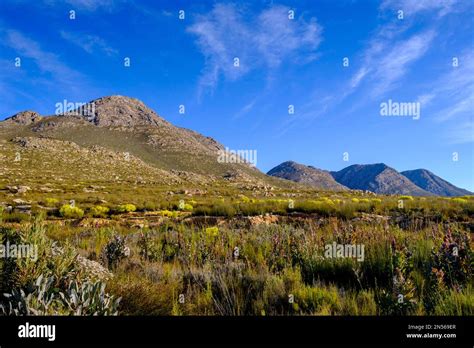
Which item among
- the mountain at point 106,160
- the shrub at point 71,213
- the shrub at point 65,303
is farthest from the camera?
the mountain at point 106,160

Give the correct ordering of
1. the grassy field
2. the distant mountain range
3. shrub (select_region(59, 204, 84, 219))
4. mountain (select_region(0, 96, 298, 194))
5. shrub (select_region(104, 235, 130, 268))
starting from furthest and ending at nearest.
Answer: the distant mountain range → mountain (select_region(0, 96, 298, 194)) → shrub (select_region(59, 204, 84, 219)) → shrub (select_region(104, 235, 130, 268)) → the grassy field

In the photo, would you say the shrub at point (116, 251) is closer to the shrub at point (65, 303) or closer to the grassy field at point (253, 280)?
the grassy field at point (253, 280)

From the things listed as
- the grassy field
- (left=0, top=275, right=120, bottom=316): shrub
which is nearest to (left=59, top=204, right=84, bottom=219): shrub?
the grassy field

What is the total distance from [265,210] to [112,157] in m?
75.4

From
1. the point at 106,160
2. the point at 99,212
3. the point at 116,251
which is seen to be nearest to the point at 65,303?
the point at 116,251

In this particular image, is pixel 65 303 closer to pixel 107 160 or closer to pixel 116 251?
pixel 116 251

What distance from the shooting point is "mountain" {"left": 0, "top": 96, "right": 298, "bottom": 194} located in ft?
181

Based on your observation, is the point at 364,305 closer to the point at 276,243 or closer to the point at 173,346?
the point at 173,346

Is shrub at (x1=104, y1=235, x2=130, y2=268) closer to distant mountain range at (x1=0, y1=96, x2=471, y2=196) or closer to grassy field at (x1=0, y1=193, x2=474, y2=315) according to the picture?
grassy field at (x1=0, y1=193, x2=474, y2=315)

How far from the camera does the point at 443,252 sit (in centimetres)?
430

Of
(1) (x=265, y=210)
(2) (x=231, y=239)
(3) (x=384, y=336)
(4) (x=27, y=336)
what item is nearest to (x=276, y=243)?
(2) (x=231, y=239)

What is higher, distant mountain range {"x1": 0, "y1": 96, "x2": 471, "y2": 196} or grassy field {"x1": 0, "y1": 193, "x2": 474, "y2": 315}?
distant mountain range {"x1": 0, "y1": 96, "x2": 471, "y2": 196}

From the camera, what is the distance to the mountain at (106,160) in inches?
2175

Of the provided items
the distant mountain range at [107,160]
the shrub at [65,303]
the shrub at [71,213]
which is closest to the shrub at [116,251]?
the shrub at [65,303]
